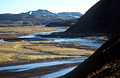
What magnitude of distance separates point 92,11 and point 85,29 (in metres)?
25.3

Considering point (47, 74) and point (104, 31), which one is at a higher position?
point (104, 31)

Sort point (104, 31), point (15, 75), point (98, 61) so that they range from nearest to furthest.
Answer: point (98, 61), point (15, 75), point (104, 31)

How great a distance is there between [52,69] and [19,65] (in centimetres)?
1309

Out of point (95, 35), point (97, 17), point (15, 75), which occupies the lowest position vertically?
point (15, 75)

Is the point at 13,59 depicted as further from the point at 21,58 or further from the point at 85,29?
the point at 85,29

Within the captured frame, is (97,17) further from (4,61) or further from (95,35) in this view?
(4,61)

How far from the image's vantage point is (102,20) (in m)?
166

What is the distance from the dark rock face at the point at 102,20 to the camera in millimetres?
151950

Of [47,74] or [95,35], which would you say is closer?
[47,74]

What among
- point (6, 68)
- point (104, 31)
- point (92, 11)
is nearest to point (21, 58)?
point (6, 68)

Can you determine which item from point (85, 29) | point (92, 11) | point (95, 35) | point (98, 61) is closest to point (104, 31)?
point (95, 35)

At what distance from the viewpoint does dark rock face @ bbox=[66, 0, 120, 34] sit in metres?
152

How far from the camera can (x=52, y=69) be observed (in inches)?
2386

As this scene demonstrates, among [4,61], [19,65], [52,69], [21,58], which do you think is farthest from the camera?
[21,58]
